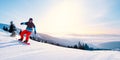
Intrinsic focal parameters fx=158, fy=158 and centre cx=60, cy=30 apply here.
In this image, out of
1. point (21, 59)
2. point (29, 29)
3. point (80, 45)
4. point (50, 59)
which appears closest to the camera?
point (21, 59)

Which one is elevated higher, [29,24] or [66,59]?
[29,24]

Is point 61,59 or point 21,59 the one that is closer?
point 21,59

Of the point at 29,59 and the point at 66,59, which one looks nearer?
the point at 29,59

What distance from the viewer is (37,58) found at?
6480 millimetres

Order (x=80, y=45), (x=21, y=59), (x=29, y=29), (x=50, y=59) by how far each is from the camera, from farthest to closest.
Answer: (x=80, y=45) → (x=29, y=29) → (x=50, y=59) → (x=21, y=59)

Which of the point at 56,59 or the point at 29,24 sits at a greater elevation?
the point at 29,24

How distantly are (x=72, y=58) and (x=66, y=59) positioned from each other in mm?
354

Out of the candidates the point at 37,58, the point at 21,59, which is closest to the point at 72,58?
the point at 37,58

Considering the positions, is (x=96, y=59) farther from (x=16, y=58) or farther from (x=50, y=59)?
(x=16, y=58)

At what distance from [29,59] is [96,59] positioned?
2930 mm

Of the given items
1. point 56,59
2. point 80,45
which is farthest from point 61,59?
point 80,45

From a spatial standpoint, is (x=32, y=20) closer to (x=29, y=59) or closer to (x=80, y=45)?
(x=29, y=59)

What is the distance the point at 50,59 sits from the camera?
21.6 feet

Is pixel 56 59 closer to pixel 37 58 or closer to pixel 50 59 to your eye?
pixel 50 59
